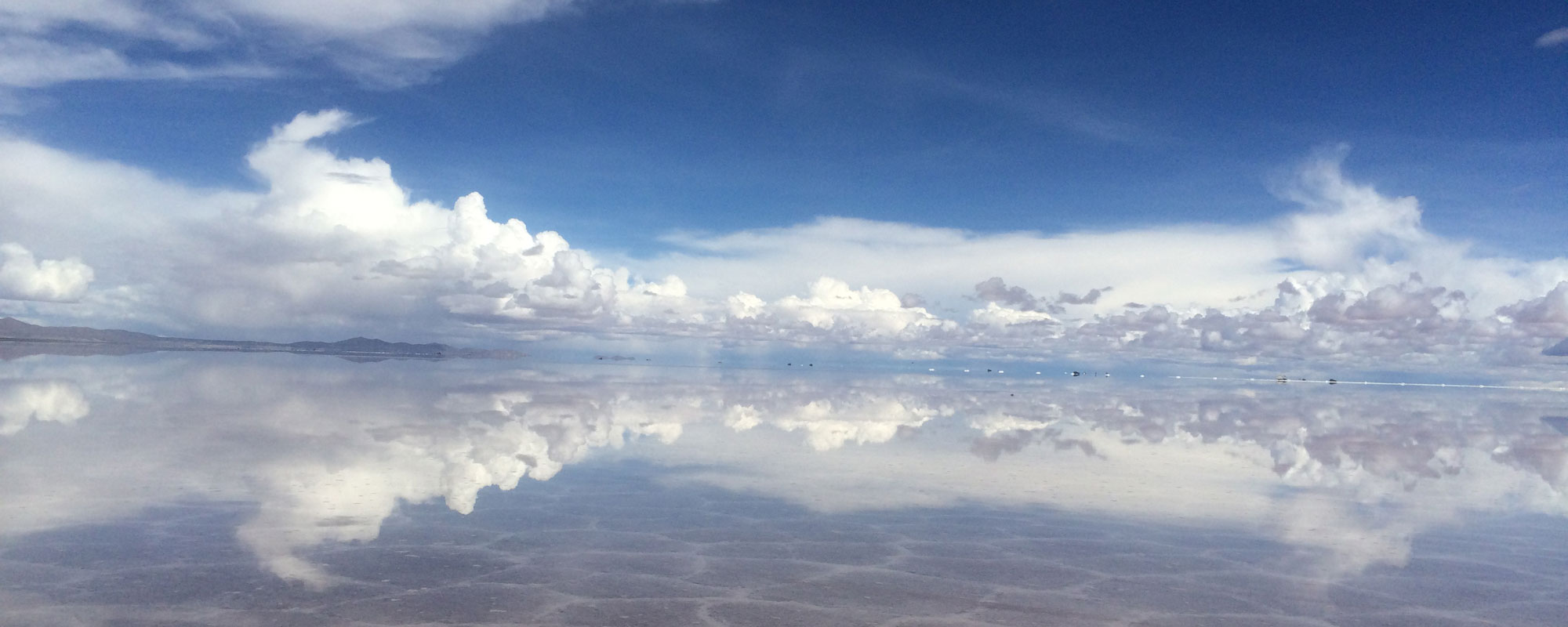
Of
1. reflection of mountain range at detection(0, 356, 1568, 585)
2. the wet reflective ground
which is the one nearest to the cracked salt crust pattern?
the wet reflective ground

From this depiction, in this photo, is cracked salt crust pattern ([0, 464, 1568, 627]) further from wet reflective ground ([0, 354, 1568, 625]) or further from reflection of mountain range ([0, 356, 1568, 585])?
reflection of mountain range ([0, 356, 1568, 585])

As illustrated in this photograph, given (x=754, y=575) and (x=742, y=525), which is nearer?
(x=754, y=575)

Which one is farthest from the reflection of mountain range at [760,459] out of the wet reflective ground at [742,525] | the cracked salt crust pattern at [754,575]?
the cracked salt crust pattern at [754,575]

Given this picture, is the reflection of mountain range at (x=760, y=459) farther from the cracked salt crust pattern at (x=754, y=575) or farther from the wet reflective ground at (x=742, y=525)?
the cracked salt crust pattern at (x=754, y=575)

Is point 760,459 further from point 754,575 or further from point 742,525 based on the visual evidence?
point 754,575

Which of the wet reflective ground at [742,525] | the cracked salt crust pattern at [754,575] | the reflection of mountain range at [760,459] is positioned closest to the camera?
the cracked salt crust pattern at [754,575]

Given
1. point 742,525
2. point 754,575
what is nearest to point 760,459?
point 742,525

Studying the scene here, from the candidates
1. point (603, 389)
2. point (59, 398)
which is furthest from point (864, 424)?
point (59, 398)
